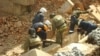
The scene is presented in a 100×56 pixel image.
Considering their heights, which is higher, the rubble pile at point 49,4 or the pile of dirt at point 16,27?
the rubble pile at point 49,4

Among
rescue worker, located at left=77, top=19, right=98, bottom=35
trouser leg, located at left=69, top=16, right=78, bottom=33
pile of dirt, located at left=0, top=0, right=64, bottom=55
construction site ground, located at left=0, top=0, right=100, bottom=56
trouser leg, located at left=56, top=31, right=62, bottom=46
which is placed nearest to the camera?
trouser leg, located at left=56, top=31, right=62, bottom=46

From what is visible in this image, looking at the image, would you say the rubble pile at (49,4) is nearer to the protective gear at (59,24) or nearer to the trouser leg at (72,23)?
the trouser leg at (72,23)

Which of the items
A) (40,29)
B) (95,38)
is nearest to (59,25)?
(40,29)

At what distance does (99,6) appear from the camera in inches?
717

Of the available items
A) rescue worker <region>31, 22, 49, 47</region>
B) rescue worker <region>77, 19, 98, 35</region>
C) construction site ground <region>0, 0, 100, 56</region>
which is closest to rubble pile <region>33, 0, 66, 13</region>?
construction site ground <region>0, 0, 100, 56</region>

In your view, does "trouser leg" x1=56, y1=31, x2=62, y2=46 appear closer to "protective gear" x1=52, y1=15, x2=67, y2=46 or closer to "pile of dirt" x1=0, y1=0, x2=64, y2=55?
"protective gear" x1=52, y1=15, x2=67, y2=46

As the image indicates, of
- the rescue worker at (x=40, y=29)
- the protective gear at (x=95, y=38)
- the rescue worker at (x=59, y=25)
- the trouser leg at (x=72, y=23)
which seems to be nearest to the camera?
the protective gear at (x=95, y=38)

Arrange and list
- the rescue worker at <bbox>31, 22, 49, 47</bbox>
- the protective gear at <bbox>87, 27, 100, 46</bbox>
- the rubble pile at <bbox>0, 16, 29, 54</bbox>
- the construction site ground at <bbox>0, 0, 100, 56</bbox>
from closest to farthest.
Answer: the protective gear at <bbox>87, 27, 100, 46</bbox>, the rescue worker at <bbox>31, 22, 49, 47</bbox>, the construction site ground at <bbox>0, 0, 100, 56</bbox>, the rubble pile at <bbox>0, 16, 29, 54</bbox>

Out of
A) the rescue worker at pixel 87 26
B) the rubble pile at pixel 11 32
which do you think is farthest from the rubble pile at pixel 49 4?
the rescue worker at pixel 87 26

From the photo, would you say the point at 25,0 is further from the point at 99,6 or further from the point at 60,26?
the point at 60,26

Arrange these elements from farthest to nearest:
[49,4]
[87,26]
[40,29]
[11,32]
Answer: [49,4], [11,32], [87,26], [40,29]

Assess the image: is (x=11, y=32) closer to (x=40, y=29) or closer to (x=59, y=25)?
(x=40, y=29)

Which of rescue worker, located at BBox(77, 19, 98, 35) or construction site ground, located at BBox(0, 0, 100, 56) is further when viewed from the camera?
construction site ground, located at BBox(0, 0, 100, 56)

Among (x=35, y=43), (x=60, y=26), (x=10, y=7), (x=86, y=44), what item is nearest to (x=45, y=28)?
(x=60, y=26)
